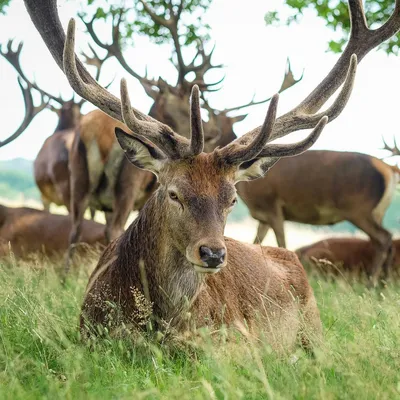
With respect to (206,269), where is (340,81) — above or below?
above

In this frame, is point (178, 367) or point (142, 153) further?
point (142, 153)

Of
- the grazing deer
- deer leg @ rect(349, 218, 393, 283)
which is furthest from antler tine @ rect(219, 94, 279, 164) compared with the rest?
the grazing deer

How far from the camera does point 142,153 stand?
4125 mm

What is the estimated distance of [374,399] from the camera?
3107 millimetres

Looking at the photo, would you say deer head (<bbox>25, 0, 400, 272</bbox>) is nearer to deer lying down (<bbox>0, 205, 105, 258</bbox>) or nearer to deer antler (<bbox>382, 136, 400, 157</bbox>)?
deer lying down (<bbox>0, 205, 105, 258</bbox>)

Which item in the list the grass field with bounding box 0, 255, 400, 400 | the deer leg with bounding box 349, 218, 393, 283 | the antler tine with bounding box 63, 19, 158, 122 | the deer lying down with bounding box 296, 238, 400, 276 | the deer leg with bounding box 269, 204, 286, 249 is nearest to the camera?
the grass field with bounding box 0, 255, 400, 400

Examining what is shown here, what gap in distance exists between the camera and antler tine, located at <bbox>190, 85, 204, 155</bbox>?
12.5 ft

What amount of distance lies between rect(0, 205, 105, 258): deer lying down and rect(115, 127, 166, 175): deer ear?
5331mm

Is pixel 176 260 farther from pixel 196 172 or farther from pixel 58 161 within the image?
pixel 58 161

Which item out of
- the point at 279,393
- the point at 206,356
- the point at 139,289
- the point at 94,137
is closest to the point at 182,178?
the point at 139,289

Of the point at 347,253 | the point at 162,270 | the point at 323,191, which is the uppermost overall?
the point at 162,270

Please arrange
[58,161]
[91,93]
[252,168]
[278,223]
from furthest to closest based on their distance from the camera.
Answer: [58,161], [278,223], [91,93], [252,168]

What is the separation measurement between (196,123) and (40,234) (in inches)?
243

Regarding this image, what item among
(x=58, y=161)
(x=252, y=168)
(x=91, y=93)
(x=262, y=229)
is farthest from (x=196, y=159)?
(x=58, y=161)
